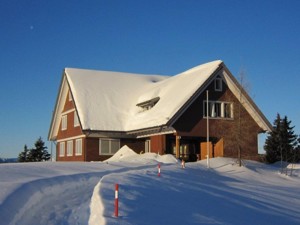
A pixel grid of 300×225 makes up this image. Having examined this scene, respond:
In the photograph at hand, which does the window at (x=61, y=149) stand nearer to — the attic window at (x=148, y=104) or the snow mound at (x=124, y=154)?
the attic window at (x=148, y=104)

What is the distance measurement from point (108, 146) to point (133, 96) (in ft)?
20.3

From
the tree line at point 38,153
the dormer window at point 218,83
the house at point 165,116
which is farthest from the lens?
the tree line at point 38,153

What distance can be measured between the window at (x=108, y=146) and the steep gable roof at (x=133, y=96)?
175cm

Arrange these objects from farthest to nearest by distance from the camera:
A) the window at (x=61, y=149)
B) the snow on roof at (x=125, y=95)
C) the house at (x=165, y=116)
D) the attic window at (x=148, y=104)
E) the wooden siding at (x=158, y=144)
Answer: the window at (x=61, y=149) < the attic window at (x=148, y=104) < the wooden siding at (x=158, y=144) < the snow on roof at (x=125, y=95) < the house at (x=165, y=116)

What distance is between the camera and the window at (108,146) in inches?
1486

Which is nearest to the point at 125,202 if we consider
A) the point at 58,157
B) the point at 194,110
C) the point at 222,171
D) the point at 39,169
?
the point at 39,169

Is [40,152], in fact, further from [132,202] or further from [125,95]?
[132,202]

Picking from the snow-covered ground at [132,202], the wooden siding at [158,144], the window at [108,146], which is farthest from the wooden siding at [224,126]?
the snow-covered ground at [132,202]

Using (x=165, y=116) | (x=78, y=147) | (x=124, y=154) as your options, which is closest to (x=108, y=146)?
(x=78, y=147)

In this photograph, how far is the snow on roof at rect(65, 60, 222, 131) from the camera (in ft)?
107

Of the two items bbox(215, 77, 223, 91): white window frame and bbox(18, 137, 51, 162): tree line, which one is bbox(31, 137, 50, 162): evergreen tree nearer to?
bbox(18, 137, 51, 162): tree line

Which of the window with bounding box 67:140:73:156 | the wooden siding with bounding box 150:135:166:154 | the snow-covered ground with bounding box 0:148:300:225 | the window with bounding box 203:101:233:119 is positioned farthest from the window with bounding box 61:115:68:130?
the snow-covered ground with bounding box 0:148:300:225

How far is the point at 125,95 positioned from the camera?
41562 mm

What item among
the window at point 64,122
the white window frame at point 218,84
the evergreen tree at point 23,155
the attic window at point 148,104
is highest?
the white window frame at point 218,84
